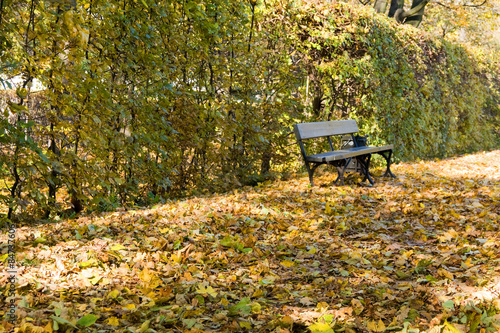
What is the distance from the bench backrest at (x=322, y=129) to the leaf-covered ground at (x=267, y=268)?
1182 millimetres

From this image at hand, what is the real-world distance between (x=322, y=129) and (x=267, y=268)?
147 inches

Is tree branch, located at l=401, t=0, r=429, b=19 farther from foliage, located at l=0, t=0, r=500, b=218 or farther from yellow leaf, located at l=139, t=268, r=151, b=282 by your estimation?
yellow leaf, located at l=139, t=268, r=151, b=282

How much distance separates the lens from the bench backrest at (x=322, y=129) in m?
6.00

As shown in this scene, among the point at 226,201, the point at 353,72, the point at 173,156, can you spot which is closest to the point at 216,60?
the point at 173,156

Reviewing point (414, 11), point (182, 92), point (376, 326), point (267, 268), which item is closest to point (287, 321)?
point (376, 326)

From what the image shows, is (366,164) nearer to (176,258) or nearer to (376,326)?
(176,258)

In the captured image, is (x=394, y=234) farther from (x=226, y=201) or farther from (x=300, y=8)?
(x=300, y=8)

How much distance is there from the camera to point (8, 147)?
3770 mm

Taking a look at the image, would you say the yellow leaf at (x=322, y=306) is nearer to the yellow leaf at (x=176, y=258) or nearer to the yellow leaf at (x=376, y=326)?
the yellow leaf at (x=376, y=326)

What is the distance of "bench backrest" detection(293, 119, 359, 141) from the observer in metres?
6.00

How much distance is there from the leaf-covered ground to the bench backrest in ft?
3.88

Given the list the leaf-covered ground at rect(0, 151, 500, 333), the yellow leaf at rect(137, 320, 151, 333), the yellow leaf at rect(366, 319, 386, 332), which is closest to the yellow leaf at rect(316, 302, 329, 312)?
the leaf-covered ground at rect(0, 151, 500, 333)

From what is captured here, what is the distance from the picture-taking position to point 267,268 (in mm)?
3104

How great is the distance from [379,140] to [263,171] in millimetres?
2852
